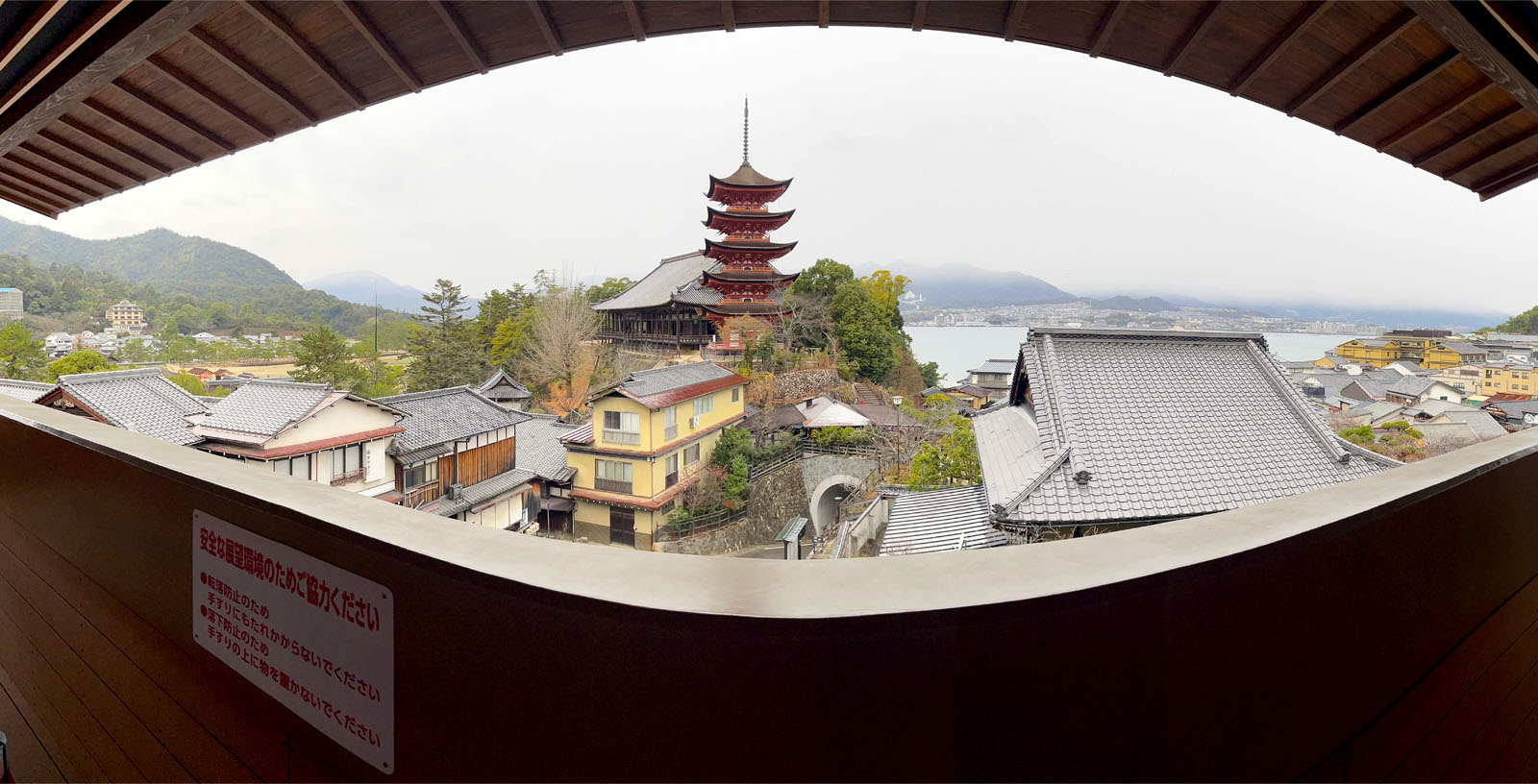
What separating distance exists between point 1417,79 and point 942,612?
1.65 meters

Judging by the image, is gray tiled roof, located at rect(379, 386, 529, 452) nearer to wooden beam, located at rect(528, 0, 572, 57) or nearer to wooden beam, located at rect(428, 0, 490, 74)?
wooden beam, located at rect(428, 0, 490, 74)

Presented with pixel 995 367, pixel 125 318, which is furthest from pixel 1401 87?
pixel 125 318

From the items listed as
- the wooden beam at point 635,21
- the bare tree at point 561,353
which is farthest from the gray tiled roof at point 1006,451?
the bare tree at point 561,353

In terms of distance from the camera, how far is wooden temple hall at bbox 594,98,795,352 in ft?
44.5

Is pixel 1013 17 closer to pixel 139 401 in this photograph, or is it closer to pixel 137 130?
pixel 137 130

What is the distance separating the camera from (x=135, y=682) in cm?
97

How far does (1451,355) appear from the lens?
791 cm

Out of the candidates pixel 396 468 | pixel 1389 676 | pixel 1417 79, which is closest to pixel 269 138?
pixel 1389 676

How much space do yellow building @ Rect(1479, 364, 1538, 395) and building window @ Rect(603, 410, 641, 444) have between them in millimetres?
A: 10689


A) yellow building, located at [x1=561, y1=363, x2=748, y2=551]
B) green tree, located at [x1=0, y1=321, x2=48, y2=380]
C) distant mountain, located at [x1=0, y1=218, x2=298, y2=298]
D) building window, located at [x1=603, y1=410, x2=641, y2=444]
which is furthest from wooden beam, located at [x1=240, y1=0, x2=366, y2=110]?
distant mountain, located at [x1=0, y1=218, x2=298, y2=298]

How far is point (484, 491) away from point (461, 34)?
753 cm

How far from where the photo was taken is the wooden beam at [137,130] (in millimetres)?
1453

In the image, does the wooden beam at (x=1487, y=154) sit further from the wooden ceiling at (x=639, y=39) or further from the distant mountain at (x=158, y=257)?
the distant mountain at (x=158, y=257)

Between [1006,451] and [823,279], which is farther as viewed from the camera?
[823,279]
